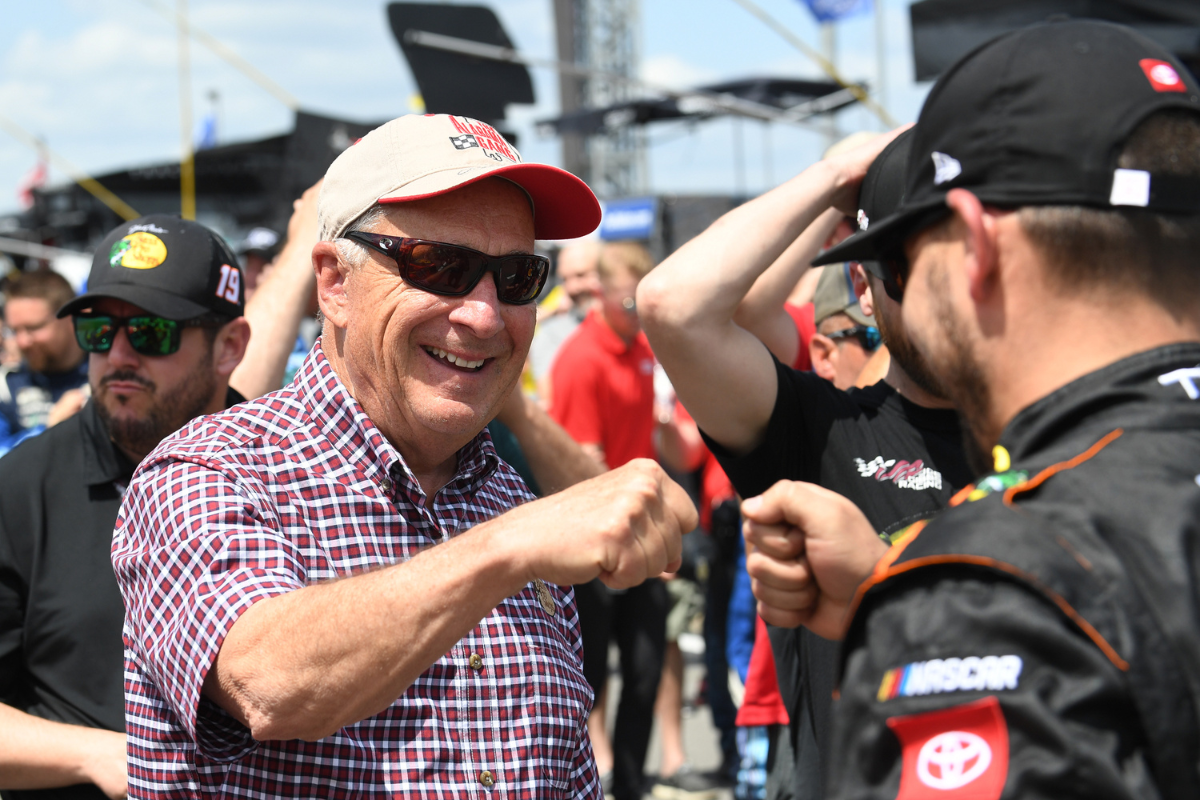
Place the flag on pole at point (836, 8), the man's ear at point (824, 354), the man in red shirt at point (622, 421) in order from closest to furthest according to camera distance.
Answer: the man's ear at point (824, 354)
the man in red shirt at point (622, 421)
the flag on pole at point (836, 8)

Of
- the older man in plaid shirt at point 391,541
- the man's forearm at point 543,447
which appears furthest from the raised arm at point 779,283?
the older man in plaid shirt at point 391,541

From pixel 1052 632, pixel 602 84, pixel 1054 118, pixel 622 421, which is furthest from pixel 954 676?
pixel 602 84

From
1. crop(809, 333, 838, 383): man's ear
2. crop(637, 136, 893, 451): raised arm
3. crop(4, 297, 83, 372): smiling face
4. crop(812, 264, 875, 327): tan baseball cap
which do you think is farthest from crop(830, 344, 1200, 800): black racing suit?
crop(4, 297, 83, 372): smiling face

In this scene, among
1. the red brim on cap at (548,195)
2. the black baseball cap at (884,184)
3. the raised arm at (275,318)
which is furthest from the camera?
the raised arm at (275,318)

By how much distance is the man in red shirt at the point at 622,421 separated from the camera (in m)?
5.41

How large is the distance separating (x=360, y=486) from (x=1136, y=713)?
1232mm

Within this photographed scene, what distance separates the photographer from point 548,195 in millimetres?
2115

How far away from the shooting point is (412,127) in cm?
195

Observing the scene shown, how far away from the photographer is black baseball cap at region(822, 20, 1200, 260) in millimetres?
1170

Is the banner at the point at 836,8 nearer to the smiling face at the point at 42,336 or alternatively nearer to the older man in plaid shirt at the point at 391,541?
the smiling face at the point at 42,336

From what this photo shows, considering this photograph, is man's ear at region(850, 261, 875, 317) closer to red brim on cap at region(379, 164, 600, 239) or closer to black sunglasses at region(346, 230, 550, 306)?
red brim on cap at region(379, 164, 600, 239)

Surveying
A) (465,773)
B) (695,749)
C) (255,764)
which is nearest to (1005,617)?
(465,773)

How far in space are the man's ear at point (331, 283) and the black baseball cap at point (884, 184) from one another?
951 mm

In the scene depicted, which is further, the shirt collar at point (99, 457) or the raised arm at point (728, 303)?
the shirt collar at point (99, 457)
